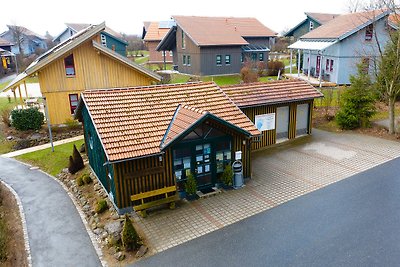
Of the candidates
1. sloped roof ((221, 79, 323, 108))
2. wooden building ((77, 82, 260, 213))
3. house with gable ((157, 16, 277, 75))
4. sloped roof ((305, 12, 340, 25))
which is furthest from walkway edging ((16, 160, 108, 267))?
→ sloped roof ((305, 12, 340, 25))

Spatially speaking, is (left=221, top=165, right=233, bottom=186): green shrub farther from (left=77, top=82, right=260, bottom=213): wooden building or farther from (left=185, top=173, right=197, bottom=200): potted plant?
(left=185, top=173, right=197, bottom=200): potted plant

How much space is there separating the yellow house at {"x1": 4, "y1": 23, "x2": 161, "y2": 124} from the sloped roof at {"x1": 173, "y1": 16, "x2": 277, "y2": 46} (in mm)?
15132

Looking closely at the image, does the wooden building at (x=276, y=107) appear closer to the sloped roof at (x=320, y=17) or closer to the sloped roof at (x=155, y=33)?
the sloped roof at (x=320, y=17)

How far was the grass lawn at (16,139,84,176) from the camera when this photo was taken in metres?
18.5

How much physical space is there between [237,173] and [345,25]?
84.9ft

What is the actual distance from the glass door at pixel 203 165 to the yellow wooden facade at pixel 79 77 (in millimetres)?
13879

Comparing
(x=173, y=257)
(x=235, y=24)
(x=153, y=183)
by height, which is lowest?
(x=173, y=257)

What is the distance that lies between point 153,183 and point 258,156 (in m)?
7.12

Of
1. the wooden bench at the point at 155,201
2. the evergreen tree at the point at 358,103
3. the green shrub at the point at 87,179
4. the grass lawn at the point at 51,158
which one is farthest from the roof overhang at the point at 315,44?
the green shrub at the point at 87,179

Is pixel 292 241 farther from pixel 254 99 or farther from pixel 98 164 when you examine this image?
pixel 254 99

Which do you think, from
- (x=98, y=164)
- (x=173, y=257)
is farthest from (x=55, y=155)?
(x=173, y=257)

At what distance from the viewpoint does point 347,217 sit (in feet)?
37.5

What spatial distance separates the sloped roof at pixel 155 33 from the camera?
55.7m

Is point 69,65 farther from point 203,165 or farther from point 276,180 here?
point 276,180
